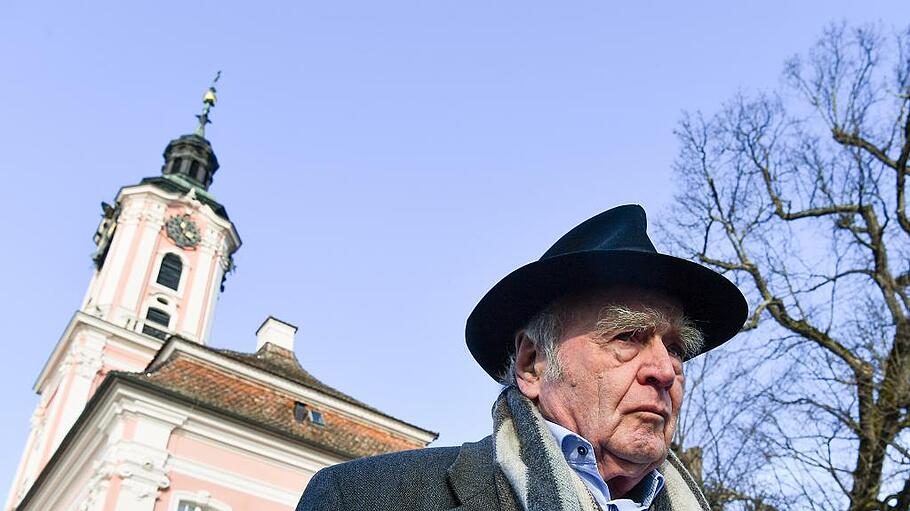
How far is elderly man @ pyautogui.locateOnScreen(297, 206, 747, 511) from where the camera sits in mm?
2230

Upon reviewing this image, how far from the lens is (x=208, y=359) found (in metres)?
19.3

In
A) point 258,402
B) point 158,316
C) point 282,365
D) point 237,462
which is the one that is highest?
point 158,316

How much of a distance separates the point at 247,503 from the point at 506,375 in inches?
631

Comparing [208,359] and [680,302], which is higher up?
[208,359]

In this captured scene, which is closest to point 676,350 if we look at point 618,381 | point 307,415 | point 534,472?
point 618,381

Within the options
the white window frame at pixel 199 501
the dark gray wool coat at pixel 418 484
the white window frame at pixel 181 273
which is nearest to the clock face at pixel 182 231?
the white window frame at pixel 181 273

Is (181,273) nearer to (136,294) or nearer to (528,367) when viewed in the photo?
(136,294)

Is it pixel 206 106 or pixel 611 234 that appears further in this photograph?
pixel 206 106

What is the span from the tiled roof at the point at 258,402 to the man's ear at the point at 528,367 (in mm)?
15927

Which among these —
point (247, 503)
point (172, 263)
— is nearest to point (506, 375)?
point (247, 503)

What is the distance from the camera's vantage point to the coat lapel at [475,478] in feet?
7.13

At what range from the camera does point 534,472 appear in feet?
6.93

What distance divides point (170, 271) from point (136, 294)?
1.93 meters

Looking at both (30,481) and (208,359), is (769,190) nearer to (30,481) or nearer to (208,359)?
(208,359)
